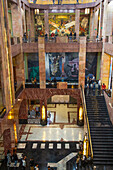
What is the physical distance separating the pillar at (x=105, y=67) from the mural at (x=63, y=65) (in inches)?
176

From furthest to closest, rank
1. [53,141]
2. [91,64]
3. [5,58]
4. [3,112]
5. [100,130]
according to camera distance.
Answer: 1. [91,64]
2. [53,141]
3. [100,130]
4. [5,58]
5. [3,112]

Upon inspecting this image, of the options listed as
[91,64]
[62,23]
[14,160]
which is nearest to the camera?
[14,160]

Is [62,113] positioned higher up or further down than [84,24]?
further down

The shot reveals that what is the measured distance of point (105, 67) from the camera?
17.0m

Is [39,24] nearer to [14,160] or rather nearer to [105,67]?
[105,67]

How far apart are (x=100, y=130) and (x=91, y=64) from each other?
32.5 feet

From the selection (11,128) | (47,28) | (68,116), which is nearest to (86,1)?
(47,28)

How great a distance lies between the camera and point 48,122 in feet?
61.1

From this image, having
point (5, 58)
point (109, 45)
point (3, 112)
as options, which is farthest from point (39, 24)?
point (3, 112)

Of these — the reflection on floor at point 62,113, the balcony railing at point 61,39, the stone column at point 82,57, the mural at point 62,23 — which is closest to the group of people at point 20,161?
the reflection on floor at point 62,113

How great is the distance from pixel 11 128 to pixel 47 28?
1367 cm

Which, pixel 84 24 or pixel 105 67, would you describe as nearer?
pixel 105 67

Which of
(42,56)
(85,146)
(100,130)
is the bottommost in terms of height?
(85,146)

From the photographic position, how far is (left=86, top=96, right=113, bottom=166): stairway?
11742 mm
